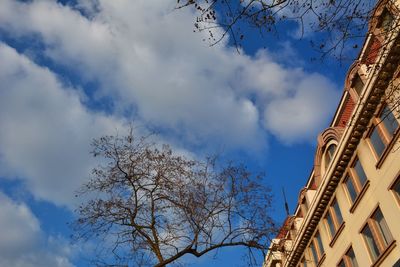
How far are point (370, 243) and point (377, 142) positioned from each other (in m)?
4.38

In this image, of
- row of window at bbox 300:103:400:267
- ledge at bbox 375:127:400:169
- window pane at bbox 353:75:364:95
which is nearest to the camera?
ledge at bbox 375:127:400:169

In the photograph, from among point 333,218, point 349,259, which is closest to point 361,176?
point 333,218

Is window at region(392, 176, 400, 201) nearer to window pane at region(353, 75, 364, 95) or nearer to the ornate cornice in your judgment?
the ornate cornice

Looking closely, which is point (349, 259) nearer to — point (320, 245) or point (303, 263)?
point (320, 245)

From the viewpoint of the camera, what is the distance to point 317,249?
23.7 metres

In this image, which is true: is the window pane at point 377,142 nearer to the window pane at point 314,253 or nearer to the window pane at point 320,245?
the window pane at point 320,245

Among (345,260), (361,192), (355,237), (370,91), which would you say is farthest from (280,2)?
(345,260)

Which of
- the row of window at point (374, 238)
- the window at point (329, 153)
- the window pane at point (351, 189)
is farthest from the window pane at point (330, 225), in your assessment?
the window at point (329, 153)

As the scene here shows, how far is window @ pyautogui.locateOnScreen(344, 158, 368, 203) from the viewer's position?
18531 millimetres

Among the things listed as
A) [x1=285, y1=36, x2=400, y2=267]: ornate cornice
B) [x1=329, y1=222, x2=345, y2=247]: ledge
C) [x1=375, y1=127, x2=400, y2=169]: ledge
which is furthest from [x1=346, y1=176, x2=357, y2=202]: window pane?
[x1=375, y1=127, x2=400, y2=169]: ledge

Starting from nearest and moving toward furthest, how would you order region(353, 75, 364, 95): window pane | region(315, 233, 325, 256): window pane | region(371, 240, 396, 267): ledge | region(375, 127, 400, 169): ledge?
1. region(371, 240, 396, 267): ledge
2. region(375, 127, 400, 169): ledge
3. region(353, 75, 364, 95): window pane
4. region(315, 233, 325, 256): window pane

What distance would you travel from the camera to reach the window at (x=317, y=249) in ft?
76.2

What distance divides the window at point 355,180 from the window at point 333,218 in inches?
65.0

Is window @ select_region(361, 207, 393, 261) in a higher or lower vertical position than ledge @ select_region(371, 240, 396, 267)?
higher
